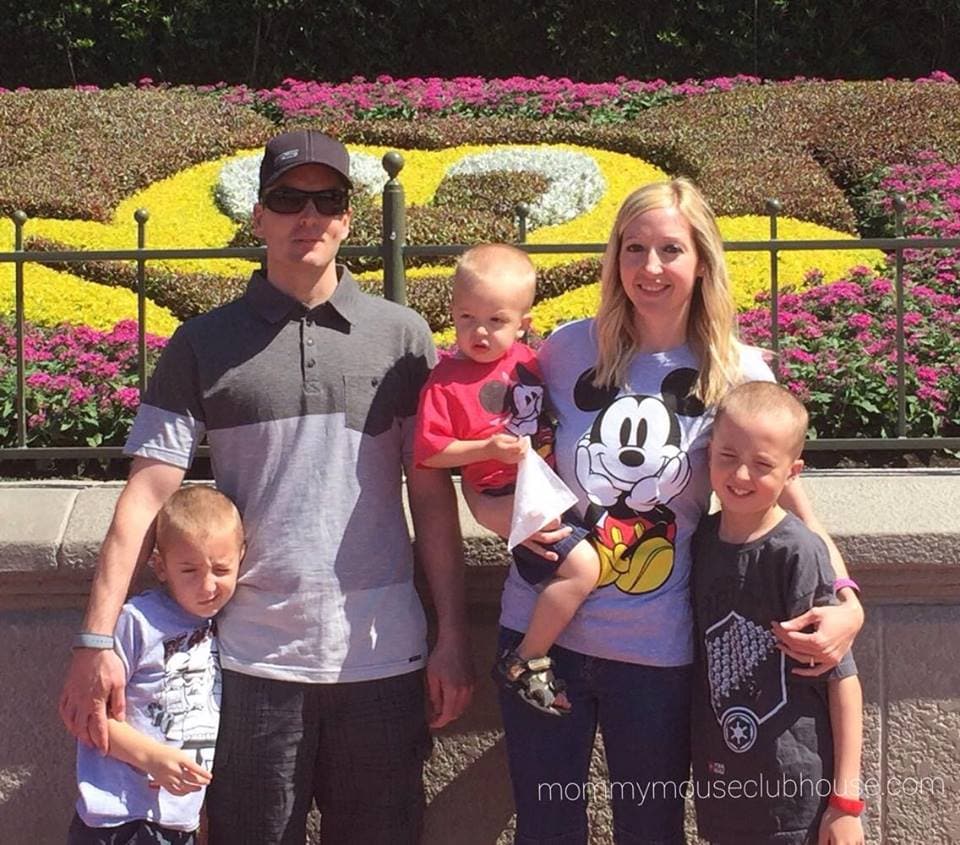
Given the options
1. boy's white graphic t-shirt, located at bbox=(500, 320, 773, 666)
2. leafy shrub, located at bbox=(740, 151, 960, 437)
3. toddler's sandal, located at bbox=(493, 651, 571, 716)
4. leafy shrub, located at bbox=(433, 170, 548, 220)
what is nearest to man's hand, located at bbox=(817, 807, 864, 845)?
boy's white graphic t-shirt, located at bbox=(500, 320, 773, 666)

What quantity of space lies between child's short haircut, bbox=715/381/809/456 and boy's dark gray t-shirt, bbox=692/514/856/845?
19 centimetres

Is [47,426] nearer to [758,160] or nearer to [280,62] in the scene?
[758,160]

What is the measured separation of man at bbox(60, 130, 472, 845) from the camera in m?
2.66

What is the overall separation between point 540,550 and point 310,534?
1.45 ft

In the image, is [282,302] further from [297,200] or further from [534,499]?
[534,499]

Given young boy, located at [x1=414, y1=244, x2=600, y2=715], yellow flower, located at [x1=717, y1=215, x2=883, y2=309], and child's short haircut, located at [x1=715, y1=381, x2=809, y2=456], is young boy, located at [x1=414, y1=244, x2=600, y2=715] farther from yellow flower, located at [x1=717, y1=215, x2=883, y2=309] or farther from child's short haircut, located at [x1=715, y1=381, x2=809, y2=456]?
yellow flower, located at [x1=717, y1=215, x2=883, y2=309]

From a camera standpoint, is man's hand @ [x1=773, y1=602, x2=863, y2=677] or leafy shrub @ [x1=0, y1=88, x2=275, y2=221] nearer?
man's hand @ [x1=773, y1=602, x2=863, y2=677]

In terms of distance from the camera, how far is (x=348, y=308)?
2752 mm

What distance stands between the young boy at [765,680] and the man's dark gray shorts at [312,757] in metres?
0.58

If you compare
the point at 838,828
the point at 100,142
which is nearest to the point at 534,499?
the point at 838,828

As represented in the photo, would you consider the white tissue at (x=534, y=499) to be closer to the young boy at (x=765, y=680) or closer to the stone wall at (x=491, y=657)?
the young boy at (x=765, y=680)

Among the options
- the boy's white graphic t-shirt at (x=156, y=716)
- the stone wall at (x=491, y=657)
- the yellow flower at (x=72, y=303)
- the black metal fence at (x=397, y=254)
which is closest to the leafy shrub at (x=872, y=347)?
the black metal fence at (x=397, y=254)

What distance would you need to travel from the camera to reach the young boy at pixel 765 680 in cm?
253

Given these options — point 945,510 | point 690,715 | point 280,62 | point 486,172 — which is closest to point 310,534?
point 690,715
